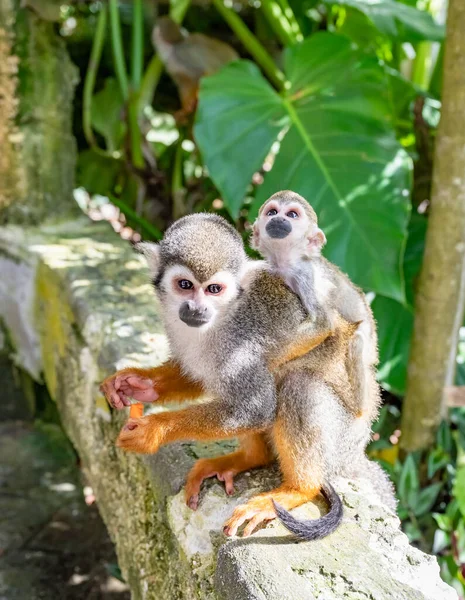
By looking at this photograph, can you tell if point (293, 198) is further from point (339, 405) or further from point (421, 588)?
point (421, 588)

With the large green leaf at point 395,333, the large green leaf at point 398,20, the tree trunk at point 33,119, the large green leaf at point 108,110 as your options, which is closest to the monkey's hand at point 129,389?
the large green leaf at point 395,333

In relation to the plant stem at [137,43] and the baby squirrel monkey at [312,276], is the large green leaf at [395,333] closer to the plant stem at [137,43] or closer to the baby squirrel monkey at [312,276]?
the baby squirrel monkey at [312,276]

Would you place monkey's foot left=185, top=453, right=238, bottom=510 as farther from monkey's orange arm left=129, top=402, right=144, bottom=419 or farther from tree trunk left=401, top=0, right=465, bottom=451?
tree trunk left=401, top=0, right=465, bottom=451

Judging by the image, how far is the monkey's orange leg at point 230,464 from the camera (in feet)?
5.53

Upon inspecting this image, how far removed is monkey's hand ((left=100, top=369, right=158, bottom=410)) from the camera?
5.97ft

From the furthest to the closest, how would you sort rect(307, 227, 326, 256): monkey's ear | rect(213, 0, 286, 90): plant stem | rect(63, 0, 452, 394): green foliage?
rect(213, 0, 286, 90): plant stem, rect(63, 0, 452, 394): green foliage, rect(307, 227, 326, 256): monkey's ear

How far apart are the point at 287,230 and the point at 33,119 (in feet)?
7.03

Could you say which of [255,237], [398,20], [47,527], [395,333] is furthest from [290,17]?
[47,527]

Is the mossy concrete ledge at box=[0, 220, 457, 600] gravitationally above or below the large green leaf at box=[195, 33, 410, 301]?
below

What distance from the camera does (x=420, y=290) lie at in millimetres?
2559

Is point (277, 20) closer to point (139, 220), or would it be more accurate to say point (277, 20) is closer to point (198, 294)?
point (139, 220)

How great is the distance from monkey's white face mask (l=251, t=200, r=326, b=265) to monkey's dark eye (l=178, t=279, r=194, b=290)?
14.1 inches

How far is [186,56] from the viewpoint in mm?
3342

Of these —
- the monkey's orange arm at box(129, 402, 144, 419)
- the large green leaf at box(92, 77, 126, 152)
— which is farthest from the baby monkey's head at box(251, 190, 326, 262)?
the large green leaf at box(92, 77, 126, 152)
